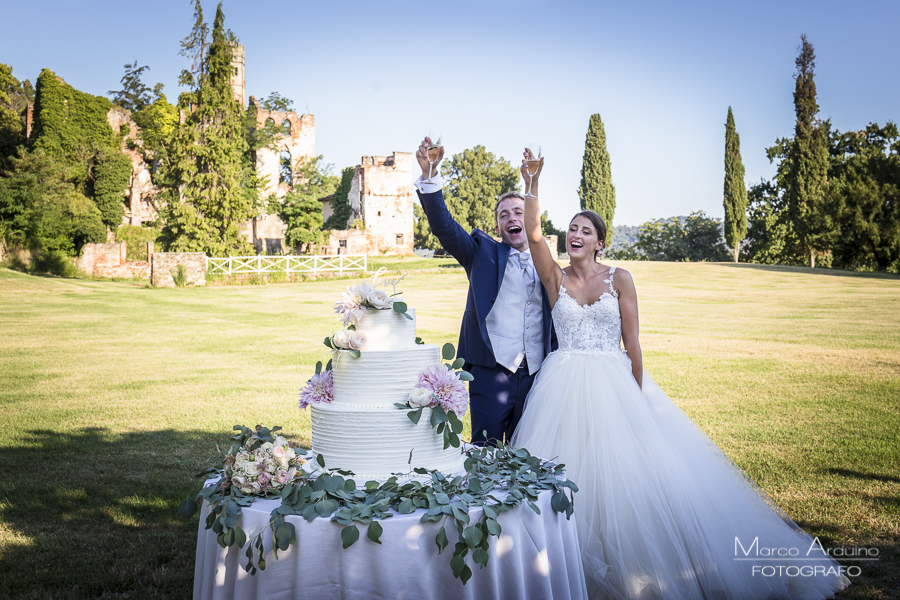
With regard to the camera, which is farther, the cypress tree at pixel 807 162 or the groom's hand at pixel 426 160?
the cypress tree at pixel 807 162

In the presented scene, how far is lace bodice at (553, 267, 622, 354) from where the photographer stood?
13.0ft

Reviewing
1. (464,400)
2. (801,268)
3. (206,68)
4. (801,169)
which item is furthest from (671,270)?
(464,400)

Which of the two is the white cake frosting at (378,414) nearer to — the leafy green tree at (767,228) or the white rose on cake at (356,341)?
the white rose on cake at (356,341)

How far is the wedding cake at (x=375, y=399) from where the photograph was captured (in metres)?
2.61

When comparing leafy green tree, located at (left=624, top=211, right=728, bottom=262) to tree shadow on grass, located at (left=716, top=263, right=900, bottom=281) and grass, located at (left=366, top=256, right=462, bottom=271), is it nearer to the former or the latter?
tree shadow on grass, located at (left=716, top=263, right=900, bottom=281)

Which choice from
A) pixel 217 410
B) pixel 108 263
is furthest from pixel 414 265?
pixel 217 410

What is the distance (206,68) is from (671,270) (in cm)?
2640

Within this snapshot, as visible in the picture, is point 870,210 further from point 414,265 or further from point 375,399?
point 375,399

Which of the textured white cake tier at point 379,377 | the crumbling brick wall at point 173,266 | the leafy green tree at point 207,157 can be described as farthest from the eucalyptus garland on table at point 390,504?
the leafy green tree at point 207,157

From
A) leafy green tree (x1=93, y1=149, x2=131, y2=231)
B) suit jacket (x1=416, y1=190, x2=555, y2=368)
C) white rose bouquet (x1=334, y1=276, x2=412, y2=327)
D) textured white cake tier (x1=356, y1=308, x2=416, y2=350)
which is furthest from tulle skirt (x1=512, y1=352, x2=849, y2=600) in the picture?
leafy green tree (x1=93, y1=149, x2=131, y2=231)

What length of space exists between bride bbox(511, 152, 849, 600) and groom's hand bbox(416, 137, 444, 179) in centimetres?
48

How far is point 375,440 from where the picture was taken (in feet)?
8.55

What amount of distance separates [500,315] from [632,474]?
119 cm

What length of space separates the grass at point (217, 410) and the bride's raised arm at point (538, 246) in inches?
89.0
